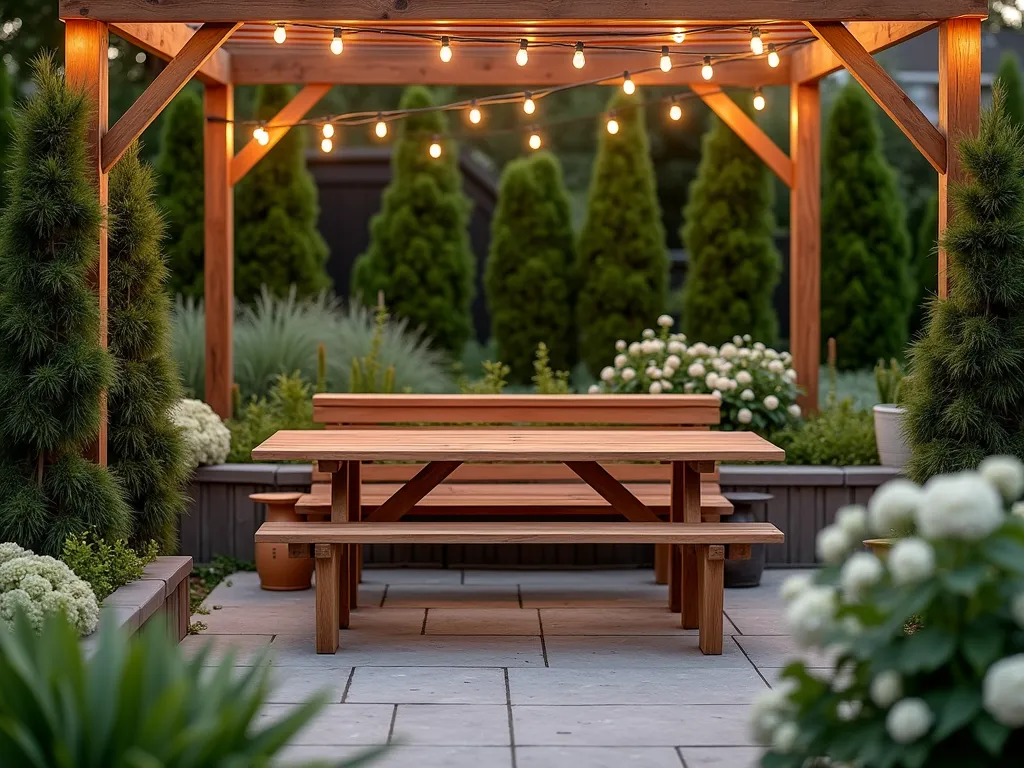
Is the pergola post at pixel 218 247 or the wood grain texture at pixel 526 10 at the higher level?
the wood grain texture at pixel 526 10

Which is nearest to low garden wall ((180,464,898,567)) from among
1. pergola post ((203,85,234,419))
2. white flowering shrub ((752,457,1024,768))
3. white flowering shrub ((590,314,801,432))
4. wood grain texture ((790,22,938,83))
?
white flowering shrub ((590,314,801,432))

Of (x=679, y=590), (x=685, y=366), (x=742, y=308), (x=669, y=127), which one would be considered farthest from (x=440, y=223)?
(x=669, y=127)

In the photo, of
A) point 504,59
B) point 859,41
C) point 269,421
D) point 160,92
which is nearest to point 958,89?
point 859,41

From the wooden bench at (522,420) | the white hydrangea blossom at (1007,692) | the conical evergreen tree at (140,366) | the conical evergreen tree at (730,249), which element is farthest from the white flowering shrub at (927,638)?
the conical evergreen tree at (730,249)

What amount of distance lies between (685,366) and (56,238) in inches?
173

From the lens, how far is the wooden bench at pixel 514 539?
17.1 ft

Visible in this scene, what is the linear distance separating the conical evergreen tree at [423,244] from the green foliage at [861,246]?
3420 mm

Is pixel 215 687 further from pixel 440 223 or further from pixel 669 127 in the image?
pixel 669 127

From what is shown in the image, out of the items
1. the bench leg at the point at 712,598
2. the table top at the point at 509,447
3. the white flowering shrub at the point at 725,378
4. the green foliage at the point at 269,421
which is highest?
the white flowering shrub at the point at 725,378

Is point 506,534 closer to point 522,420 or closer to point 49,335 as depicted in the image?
point 522,420

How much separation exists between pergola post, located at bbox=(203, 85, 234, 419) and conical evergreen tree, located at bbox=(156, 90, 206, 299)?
2992mm

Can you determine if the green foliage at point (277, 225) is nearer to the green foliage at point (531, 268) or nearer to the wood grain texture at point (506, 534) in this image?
the green foliage at point (531, 268)

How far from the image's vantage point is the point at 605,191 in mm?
12211

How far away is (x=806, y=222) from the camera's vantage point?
335 inches
